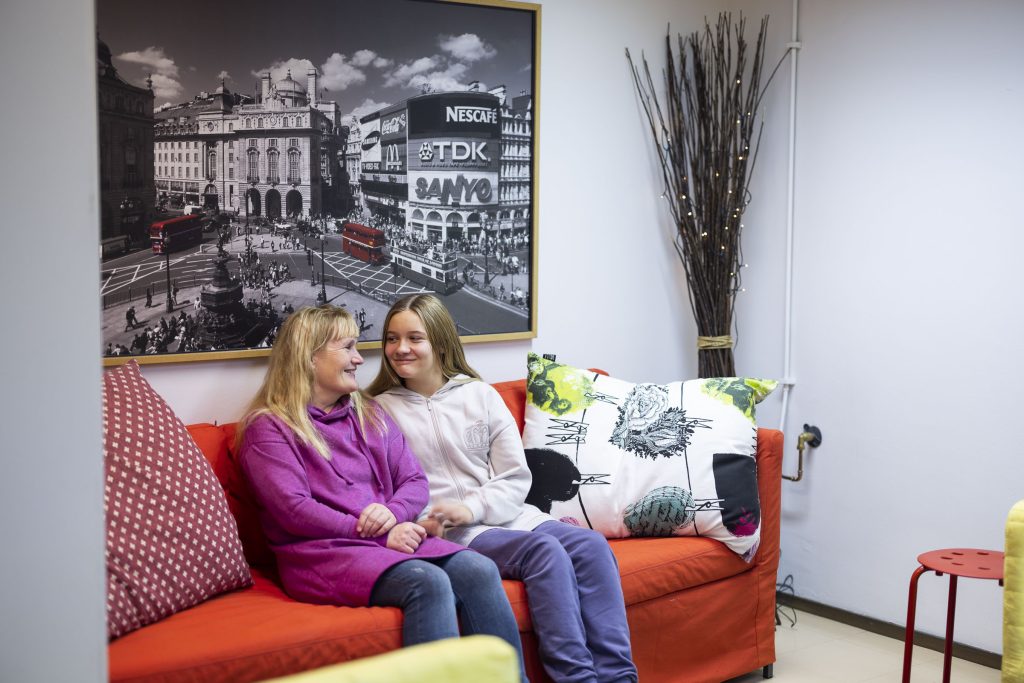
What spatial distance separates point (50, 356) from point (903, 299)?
257 centimetres

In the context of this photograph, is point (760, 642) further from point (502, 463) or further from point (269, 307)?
point (269, 307)

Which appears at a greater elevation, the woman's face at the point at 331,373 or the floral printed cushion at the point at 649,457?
the woman's face at the point at 331,373

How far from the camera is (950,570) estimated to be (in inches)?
97.3

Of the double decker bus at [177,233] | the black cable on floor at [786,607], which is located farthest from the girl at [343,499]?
the black cable on floor at [786,607]

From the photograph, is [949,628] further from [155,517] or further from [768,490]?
[155,517]

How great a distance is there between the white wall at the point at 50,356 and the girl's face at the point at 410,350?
1401 millimetres

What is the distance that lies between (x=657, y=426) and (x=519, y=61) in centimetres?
122

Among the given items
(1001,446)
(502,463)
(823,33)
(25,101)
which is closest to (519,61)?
(823,33)

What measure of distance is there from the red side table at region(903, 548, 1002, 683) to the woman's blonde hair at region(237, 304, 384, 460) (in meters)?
1.42

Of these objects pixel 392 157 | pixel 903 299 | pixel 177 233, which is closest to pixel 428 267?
pixel 392 157

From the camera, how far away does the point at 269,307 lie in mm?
2721

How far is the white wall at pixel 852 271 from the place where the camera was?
9.52 ft

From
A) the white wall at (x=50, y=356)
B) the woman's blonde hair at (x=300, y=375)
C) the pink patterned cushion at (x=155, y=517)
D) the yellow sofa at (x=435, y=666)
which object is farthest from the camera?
the woman's blonde hair at (x=300, y=375)

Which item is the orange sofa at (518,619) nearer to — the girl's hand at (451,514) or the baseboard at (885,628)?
the girl's hand at (451,514)
